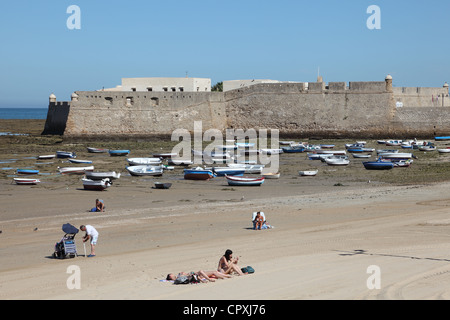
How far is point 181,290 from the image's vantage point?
8156 millimetres

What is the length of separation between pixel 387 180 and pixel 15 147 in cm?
2163

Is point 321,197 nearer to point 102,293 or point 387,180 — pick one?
point 387,180

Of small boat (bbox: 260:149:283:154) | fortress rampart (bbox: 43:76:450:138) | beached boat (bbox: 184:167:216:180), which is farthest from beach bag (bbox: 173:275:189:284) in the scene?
fortress rampart (bbox: 43:76:450:138)

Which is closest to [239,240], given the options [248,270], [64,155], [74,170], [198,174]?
[248,270]

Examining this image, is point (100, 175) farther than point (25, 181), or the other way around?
point (100, 175)

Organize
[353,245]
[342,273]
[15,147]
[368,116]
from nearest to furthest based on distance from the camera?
[342,273]
[353,245]
[15,147]
[368,116]

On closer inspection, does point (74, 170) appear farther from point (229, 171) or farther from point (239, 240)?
point (239, 240)

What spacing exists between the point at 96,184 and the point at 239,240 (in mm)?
9243

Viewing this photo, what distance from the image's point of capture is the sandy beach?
26.7 feet

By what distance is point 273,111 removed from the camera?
3991 cm

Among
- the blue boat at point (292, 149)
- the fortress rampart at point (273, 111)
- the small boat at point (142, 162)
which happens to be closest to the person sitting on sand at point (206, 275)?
the small boat at point (142, 162)
